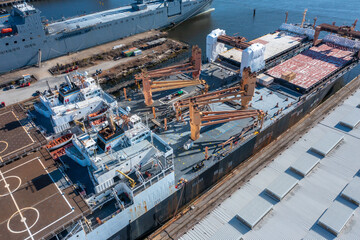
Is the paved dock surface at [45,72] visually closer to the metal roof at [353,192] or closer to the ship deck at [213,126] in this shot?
the ship deck at [213,126]

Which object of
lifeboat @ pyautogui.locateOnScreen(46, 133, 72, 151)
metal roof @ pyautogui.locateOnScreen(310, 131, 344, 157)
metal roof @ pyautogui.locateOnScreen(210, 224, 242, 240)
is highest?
lifeboat @ pyautogui.locateOnScreen(46, 133, 72, 151)

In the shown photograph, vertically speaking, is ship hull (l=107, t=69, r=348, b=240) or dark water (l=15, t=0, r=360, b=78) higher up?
dark water (l=15, t=0, r=360, b=78)

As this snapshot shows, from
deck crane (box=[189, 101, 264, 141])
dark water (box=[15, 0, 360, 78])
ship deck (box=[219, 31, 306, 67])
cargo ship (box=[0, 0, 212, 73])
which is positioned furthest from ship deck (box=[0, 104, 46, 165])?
dark water (box=[15, 0, 360, 78])

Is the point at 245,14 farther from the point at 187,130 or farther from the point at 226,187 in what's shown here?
the point at 226,187

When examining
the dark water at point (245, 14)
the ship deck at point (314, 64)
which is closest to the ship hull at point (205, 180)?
the ship deck at point (314, 64)

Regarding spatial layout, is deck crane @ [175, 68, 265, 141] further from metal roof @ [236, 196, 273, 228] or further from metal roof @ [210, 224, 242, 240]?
metal roof @ [210, 224, 242, 240]

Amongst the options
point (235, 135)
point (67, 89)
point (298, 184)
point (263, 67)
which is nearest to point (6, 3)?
point (67, 89)

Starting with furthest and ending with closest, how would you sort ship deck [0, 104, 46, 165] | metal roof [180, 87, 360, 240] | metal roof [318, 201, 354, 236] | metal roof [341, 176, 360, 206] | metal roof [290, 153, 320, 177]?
1. metal roof [290, 153, 320, 177]
2. ship deck [0, 104, 46, 165]
3. metal roof [341, 176, 360, 206]
4. metal roof [180, 87, 360, 240]
5. metal roof [318, 201, 354, 236]

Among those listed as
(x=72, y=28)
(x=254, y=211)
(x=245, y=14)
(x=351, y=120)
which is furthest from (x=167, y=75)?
(x=245, y=14)
